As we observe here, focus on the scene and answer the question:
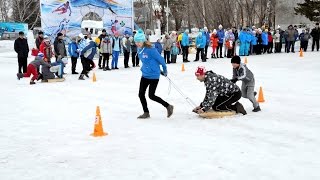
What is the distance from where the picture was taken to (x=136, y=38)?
8.00 meters

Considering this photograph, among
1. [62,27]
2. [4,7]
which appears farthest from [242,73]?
[4,7]

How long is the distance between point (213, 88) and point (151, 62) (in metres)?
1.31

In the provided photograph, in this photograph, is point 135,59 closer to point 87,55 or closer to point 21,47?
point 87,55

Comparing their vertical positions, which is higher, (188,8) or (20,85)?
(188,8)

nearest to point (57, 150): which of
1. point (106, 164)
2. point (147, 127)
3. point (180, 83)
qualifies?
point (106, 164)

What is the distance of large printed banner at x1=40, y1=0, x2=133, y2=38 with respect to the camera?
1130 inches

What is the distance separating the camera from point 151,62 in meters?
8.09

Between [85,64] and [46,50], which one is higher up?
[46,50]

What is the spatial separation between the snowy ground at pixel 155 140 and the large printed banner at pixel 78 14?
17.7 metres

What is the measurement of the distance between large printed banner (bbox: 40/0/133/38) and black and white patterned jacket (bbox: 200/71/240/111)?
21906 millimetres

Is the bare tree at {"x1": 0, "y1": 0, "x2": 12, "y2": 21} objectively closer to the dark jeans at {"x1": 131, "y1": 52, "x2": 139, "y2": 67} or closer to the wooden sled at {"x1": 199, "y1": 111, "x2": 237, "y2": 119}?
the dark jeans at {"x1": 131, "y1": 52, "x2": 139, "y2": 67}

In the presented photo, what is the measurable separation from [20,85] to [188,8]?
153 feet

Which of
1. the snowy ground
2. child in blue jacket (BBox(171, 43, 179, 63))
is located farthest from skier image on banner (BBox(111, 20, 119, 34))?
the snowy ground

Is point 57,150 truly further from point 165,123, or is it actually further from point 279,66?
point 279,66
